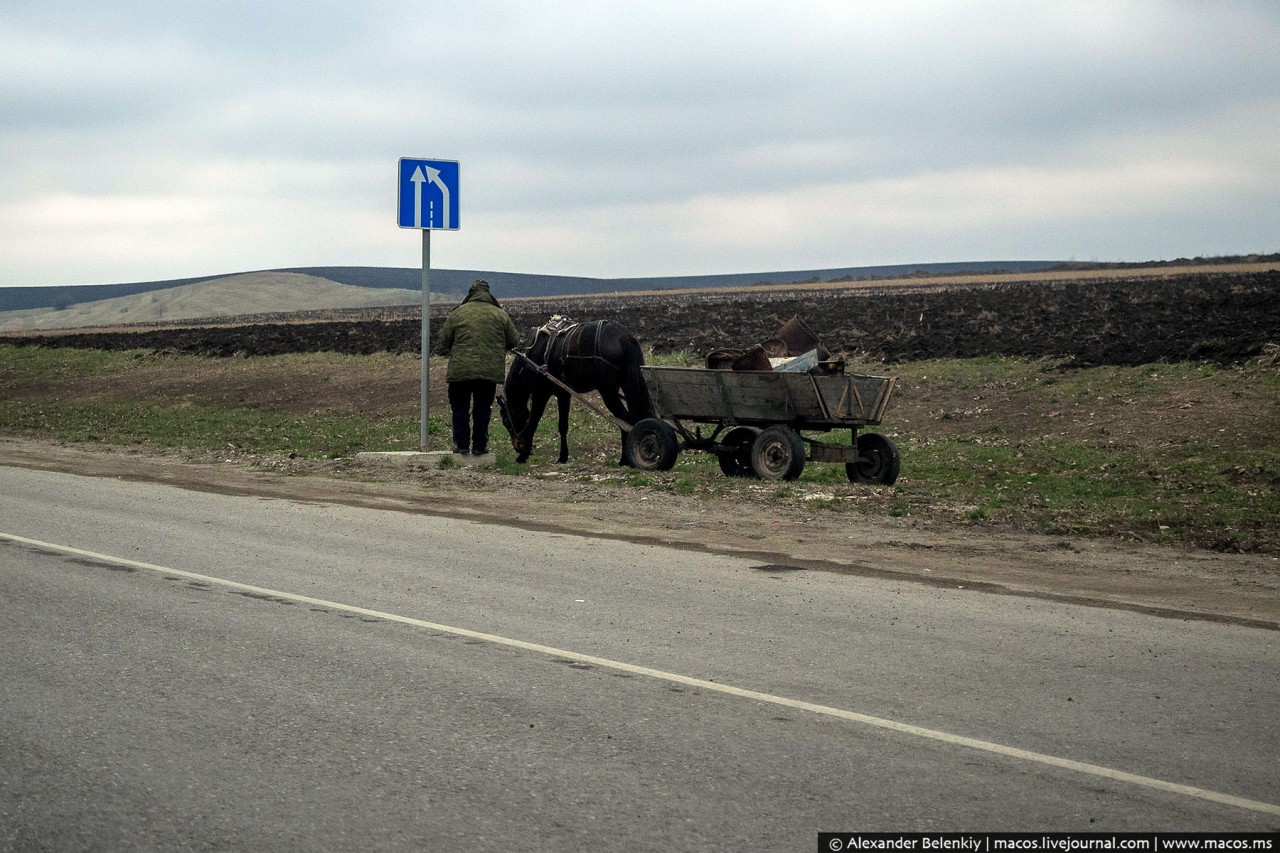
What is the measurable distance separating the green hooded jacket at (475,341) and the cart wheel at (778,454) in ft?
11.9

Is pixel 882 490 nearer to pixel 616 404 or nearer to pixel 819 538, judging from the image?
pixel 819 538

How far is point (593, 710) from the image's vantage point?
6.02 m

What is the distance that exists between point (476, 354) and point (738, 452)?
11.7 feet

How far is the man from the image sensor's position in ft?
55.8

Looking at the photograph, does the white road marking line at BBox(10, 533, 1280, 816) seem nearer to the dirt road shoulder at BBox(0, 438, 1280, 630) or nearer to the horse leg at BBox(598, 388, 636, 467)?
the dirt road shoulder at BBox(0, 438, 1280, 630)

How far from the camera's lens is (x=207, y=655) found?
7.04 metres

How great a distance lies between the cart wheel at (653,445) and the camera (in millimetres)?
16172

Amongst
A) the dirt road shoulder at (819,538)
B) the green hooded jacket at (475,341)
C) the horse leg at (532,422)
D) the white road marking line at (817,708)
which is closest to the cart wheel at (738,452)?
the dirt road shoulder at (819,538)

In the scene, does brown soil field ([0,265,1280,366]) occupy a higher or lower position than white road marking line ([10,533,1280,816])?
higher

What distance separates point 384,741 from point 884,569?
5.33m

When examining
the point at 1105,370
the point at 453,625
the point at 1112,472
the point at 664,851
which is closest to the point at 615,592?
the point at 453,625

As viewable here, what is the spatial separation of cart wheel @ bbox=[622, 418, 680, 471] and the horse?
0.32m

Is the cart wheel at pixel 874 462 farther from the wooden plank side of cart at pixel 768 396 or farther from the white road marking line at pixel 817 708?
the white road marking line at pixel 817 708

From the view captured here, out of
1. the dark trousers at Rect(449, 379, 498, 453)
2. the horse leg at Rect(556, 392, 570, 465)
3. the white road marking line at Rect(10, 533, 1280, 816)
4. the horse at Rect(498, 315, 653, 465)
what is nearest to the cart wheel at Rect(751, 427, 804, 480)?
the horse at Rect(498, 315, 653, 465)
